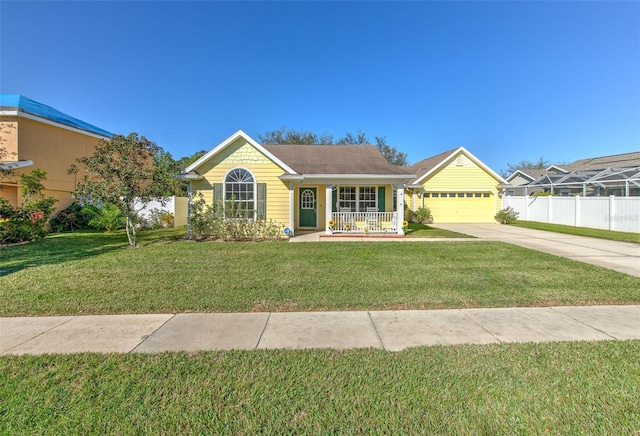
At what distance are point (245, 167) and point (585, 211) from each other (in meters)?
19.1

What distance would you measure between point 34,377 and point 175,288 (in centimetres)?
297

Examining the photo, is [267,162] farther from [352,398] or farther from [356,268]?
[352,398]

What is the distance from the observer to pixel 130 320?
4.47 meters

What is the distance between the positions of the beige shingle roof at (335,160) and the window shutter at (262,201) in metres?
1.77

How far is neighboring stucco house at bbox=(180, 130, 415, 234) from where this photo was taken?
13.4 meters

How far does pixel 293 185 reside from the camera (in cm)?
1398

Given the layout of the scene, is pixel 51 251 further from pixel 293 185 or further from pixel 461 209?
pixel 461 209

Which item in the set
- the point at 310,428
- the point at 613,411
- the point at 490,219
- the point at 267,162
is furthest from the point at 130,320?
the point at 490,219

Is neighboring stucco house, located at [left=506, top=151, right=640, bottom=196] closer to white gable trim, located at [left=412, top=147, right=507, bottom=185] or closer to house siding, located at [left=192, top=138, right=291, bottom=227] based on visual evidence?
white gable trim, located at [left=412, top=147, right=507, bottom=185]

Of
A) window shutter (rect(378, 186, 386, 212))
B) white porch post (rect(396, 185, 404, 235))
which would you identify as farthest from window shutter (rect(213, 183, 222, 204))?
white porch post (rect(396, 185, 404, 235))

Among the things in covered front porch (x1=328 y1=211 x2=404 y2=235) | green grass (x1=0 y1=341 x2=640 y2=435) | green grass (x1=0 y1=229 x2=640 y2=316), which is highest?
covered front porch (x1=328 y1=211 x2=404 y2=235)

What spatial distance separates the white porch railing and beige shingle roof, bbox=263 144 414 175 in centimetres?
205

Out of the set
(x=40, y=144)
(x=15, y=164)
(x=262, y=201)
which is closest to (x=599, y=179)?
(x=262, y=201)

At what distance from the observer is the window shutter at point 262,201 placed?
13469mm
